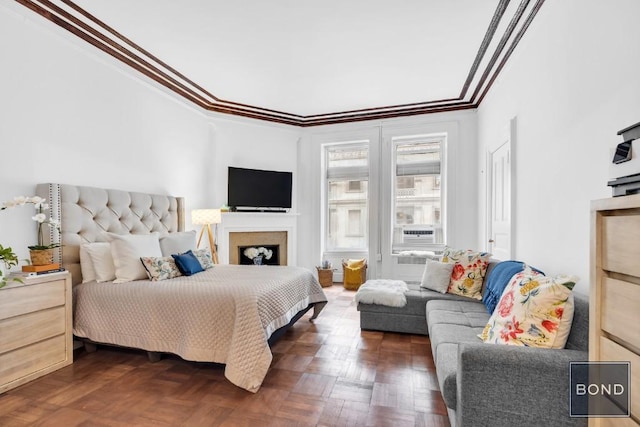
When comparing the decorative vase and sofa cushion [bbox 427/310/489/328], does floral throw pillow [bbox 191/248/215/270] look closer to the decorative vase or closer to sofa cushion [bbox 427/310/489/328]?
the decorative vase

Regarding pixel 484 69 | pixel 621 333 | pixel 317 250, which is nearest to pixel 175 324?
pixel 621 333

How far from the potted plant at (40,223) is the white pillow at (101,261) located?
0.24 meters

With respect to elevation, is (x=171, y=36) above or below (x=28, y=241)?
above

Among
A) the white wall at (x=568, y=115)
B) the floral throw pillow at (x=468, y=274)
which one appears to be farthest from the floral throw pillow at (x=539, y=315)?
the floral throw pillow at (x=468, y=274)

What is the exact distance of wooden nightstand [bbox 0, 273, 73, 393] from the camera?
2139 mm

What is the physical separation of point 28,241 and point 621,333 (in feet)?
11.9

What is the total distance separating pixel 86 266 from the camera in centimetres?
279

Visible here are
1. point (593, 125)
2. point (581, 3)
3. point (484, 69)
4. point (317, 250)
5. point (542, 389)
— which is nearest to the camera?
point (542, 389)

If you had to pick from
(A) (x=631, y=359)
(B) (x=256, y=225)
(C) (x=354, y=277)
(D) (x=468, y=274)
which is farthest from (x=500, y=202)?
(B) (x=256, y=225)

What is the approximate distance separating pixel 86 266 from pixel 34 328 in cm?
61

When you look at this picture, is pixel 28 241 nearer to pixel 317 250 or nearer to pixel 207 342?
pixel 207 342

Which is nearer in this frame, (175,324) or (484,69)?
(175,324)

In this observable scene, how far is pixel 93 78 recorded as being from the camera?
313 cm

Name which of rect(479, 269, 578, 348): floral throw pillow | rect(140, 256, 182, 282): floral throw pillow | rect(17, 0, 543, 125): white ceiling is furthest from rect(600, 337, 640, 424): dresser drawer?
rect(140, 256, 182, 282): floral throw pillow
